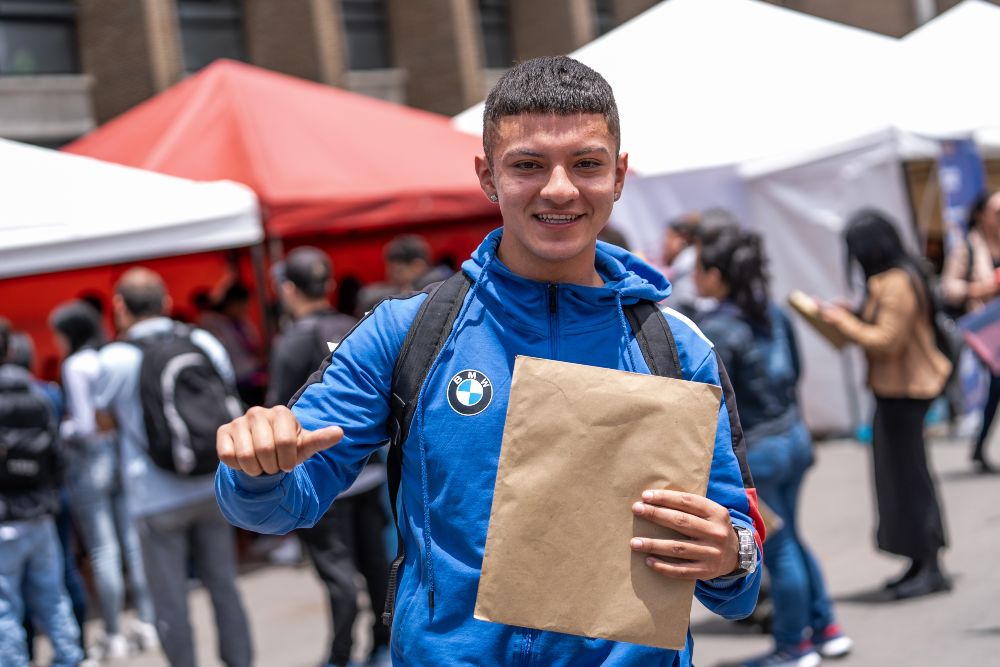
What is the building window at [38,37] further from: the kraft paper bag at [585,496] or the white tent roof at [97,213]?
the kraft paper bag at [585,496]

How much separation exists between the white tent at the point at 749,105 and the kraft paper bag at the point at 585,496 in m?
5.60

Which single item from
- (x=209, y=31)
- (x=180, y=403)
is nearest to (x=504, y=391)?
(x=180, y=403)

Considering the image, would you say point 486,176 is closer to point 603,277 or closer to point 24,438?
point 603,277

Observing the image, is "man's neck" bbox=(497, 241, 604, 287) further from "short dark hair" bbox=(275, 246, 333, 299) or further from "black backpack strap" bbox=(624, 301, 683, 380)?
"short dark hair" bbox=(275, 246, 333, 299)

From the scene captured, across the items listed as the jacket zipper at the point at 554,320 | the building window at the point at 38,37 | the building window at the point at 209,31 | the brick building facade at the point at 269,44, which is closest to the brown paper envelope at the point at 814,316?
the jacket zipper at the point at 554,320

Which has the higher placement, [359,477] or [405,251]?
[405,251]

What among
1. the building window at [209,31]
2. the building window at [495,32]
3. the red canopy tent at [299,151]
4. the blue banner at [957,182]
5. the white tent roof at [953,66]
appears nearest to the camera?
the white tent roof at [953,66]

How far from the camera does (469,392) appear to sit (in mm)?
2121

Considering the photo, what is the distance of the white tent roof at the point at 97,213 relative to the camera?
507 cm

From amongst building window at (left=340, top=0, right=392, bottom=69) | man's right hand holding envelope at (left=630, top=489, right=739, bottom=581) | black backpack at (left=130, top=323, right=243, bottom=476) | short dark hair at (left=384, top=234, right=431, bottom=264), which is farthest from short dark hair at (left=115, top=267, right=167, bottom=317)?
building window at (left=340, top=0, right=392, bottom=69)

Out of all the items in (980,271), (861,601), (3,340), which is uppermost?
(3,340)

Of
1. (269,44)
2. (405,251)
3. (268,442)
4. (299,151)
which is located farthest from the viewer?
(269,44)

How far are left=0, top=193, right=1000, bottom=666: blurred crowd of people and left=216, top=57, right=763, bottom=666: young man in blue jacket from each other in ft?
10.3

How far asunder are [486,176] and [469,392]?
0.39 m
